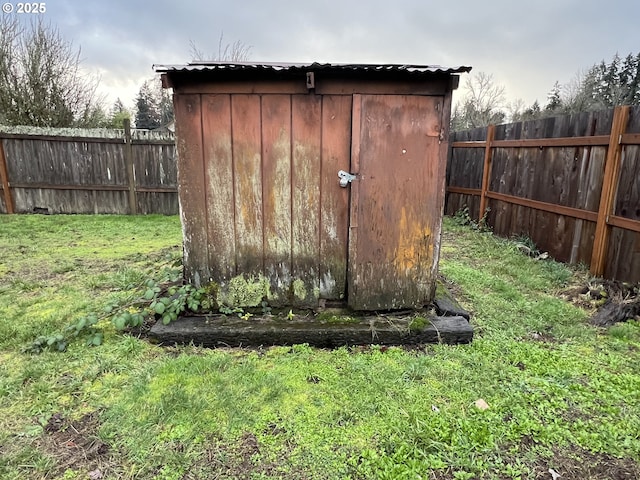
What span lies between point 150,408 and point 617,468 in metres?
2.19

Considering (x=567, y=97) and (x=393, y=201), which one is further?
(x=567, y=97)

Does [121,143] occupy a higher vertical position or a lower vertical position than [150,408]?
higher

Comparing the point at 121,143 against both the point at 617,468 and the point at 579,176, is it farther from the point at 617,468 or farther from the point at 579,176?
the point at 617,468

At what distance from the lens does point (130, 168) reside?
8.02 m

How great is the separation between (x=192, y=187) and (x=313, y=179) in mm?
872

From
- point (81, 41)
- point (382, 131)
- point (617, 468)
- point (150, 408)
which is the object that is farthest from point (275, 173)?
point (81, 41)

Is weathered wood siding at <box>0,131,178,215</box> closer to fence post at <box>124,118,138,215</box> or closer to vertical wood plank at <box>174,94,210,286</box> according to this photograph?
fence post at <box>124,118,138,215</box>

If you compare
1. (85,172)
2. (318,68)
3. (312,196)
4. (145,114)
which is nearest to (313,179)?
(312,196)

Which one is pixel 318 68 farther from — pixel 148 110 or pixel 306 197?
pixel 148 110

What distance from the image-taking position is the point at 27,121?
9828 millimetres

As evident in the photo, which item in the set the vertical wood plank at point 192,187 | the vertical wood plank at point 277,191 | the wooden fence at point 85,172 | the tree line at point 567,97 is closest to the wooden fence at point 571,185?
the vertical wood plank at point 277,191

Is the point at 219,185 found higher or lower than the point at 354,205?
higher

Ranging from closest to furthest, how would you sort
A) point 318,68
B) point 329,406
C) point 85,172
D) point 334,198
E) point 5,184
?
point 329,406, point 318,68, point 334,198, point 5,184, point 85,172

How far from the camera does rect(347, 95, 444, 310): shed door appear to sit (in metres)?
2.64
